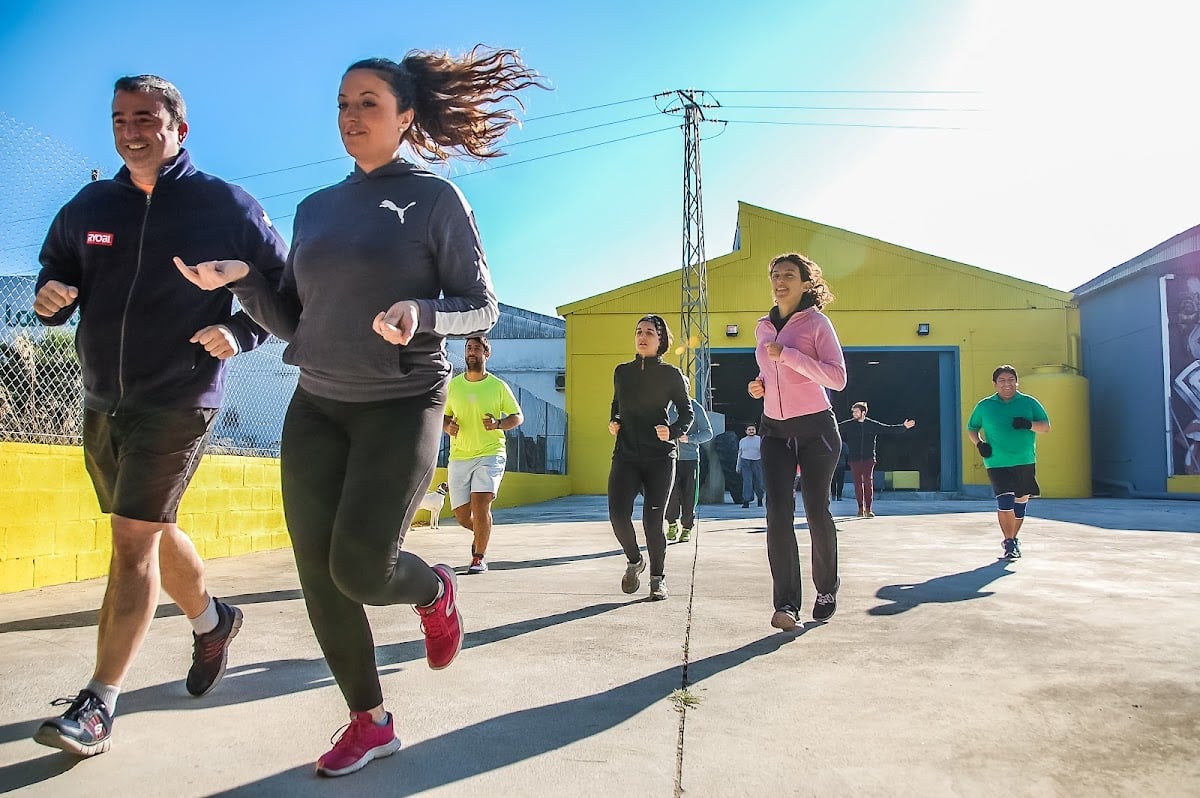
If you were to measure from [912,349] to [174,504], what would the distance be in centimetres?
2415

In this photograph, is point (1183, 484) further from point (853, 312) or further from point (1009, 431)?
point (1009, 431)

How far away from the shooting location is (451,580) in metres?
2.69

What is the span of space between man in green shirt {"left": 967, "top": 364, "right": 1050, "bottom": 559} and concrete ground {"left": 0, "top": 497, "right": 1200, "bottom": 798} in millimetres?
1886

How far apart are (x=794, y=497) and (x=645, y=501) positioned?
1234 mm

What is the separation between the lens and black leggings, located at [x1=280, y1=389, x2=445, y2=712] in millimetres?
2271

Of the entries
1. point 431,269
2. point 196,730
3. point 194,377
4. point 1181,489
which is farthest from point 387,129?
point 1181,489

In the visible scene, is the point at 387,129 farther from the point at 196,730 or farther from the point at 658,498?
the point at 658,498

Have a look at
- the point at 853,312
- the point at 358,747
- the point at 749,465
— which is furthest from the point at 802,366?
the point at 853,312

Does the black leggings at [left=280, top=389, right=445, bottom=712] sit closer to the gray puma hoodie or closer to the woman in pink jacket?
the gray puma hoodie

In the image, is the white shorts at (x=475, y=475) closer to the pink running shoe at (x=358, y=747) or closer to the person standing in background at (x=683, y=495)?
the person standing in background at (x=683, y=495)

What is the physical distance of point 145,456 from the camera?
2.67m

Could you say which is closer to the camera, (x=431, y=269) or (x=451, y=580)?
(x=431, y=269)

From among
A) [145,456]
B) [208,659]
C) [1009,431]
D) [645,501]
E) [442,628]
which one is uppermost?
[1009,431]

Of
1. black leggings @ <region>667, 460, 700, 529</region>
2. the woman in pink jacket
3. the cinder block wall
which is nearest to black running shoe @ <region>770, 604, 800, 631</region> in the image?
the woman in pink jacket
